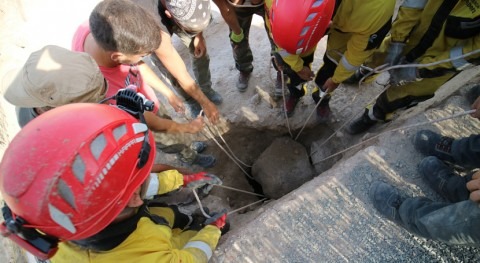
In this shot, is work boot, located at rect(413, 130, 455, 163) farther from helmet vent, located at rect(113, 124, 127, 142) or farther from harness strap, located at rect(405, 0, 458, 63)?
helmet vent, located at rect(113, 124, 127, 142)

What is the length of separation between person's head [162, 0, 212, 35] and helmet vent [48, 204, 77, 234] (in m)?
1.90

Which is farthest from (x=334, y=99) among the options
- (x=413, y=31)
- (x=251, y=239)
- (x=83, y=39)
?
(x=83, y=39)

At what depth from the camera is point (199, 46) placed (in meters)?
3.36

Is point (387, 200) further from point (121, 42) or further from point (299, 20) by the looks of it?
point (121, 42)

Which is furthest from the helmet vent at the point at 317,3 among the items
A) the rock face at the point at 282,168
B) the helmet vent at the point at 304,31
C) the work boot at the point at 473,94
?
the rock face at the point at 282,168

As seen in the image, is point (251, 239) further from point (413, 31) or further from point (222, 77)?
point (222, 77)

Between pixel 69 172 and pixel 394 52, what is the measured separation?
2827 millimetres

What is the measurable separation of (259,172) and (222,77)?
5.16 feet

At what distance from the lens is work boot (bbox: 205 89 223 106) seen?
13.0 feet

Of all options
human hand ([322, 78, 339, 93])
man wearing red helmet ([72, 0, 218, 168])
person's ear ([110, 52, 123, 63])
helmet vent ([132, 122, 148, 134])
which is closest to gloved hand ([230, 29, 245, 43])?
human hand ([322, 78, 339, 93])

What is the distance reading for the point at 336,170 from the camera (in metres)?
2.48

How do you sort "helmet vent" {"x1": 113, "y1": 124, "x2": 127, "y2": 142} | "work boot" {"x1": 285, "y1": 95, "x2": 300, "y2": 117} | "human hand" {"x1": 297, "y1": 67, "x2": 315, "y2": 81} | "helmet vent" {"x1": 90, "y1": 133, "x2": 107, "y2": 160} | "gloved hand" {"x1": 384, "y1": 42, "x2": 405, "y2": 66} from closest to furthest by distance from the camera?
"helmet vent" {"x1": 90, "y1": 133, "x2": 107, "y2": 160} → "helmet vent" {"x1": 113, "y1": 124, "x2": 127, "y2": 142} → "gloved hand" {"x1": 384, "y1": 42, "x2": 405, "y2": 66} → "human hand" {"x1": 297, "y1": 67, "x2": 315, "y2": 81} → "work boot" {"x1": 285, "y1": 95, "x2": 300, "y2": 117}

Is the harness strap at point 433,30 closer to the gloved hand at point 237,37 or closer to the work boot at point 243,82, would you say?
the gloved hand at point 237,37

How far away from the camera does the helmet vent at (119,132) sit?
1.40 m
